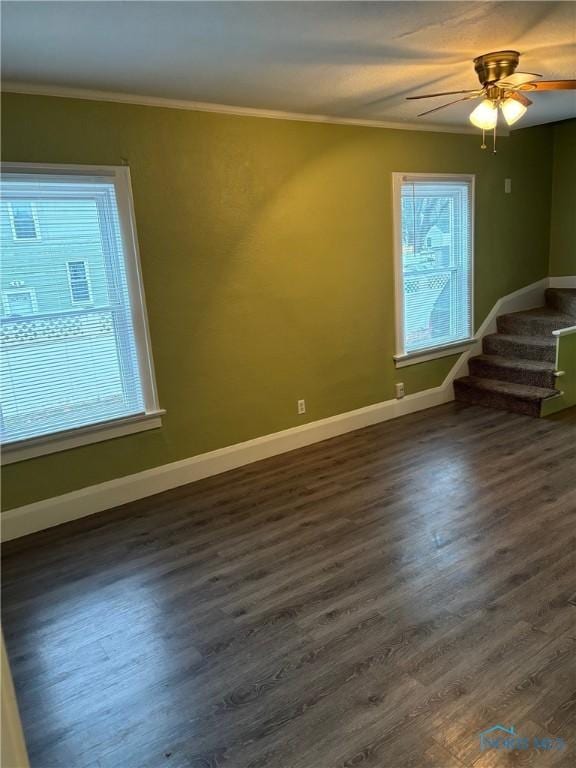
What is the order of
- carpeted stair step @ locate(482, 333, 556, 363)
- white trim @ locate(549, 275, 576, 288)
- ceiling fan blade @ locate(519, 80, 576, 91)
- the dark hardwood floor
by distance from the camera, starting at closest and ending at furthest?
the dark hardwood floor, ceiling fan blade @ locate(519, 80, 576, 91), carpeted stair step @ locate(482, 333, 556, 363), white trim @ locate(549, 275, 576, 288)

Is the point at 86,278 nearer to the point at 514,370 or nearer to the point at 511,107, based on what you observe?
the point at 511,107

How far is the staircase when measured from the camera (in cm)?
478

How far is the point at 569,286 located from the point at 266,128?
4020mm

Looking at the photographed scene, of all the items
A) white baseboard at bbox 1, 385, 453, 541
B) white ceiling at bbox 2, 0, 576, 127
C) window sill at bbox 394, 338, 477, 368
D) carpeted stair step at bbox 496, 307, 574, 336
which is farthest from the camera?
carpeted stair step at bbox 496, 307, 574, 336

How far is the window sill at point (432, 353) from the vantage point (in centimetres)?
490

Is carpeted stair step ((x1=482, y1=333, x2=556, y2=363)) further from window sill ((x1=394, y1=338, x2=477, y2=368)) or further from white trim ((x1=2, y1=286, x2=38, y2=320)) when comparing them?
white trim ((x1=2, y1=286, x2=38, y2=320))

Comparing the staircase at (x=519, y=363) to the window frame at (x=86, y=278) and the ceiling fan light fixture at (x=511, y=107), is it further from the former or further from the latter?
the window frame at (x=86, y=278)

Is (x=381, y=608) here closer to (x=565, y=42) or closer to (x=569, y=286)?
(x=565, y=42)

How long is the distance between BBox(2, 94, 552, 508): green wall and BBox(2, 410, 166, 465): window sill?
6 centimetres

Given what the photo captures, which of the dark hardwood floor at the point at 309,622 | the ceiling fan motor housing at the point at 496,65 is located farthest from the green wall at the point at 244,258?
the ceiling fan motor housing at the point at 496,65

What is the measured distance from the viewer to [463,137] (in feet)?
16.2

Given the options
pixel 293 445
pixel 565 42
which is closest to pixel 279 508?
pixel 293 445

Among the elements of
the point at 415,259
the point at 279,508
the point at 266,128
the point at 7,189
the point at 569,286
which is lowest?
the point at 279,508

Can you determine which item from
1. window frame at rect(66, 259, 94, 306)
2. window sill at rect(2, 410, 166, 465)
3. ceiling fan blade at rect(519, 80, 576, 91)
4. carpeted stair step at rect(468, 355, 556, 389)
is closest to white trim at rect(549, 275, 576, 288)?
carpeted stair step at rect(468, 355, 556, 389)
